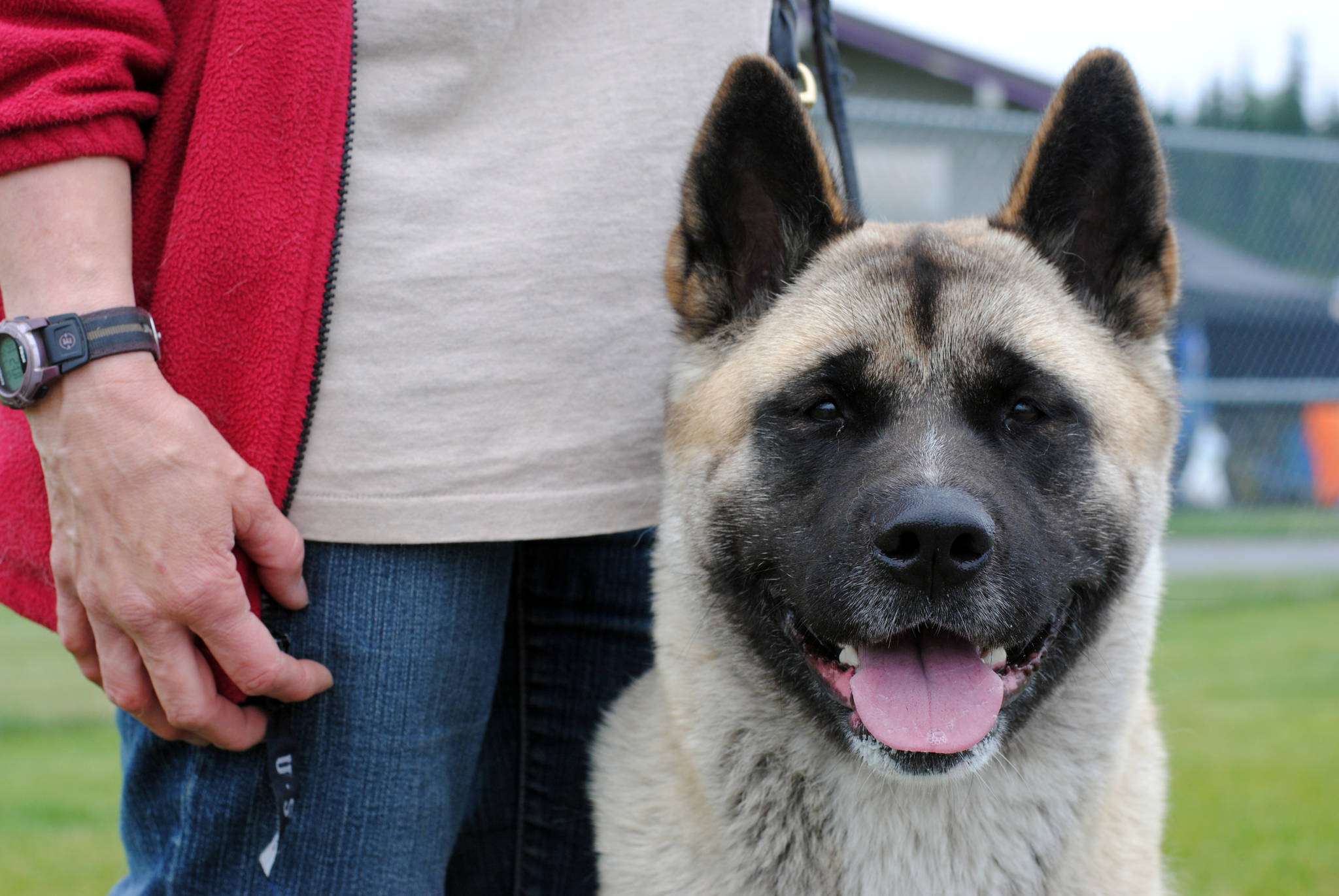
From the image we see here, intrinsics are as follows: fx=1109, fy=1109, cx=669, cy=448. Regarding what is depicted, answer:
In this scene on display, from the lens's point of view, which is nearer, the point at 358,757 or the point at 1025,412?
the point at 358,757

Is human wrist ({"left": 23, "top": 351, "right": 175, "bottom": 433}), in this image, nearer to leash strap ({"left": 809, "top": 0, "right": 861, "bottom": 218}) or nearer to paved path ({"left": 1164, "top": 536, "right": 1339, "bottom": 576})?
leash strap ({"left": 809, "top": 0, "right": 861, "bottom": 218})

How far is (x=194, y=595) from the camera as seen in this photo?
1655 millimetres

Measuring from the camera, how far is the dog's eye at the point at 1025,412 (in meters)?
2.12

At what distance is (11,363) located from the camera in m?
1.60

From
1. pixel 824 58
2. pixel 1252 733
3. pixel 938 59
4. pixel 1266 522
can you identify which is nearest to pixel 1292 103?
pixel 938 59

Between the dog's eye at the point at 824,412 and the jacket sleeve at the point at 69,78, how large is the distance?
1.26 metres

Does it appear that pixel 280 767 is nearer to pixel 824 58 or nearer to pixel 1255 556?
pixel 824 58

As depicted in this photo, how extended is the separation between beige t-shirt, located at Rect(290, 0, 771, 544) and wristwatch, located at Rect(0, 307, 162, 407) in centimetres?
34

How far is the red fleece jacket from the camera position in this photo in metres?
1.78

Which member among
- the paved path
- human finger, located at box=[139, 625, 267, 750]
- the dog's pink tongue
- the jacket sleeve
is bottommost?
the paved path

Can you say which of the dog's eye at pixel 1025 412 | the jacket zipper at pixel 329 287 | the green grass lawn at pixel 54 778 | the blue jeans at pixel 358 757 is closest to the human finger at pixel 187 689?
the blue jeans at pixel 358 757

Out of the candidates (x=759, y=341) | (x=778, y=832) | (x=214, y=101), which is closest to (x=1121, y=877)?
(x=778, y=832)

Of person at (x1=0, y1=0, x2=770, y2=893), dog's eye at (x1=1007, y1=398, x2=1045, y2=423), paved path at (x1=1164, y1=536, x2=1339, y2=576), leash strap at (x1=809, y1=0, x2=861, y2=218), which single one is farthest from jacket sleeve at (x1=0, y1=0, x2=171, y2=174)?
paved path at (x1=1164, y1=536, x2=1339, y2=576)

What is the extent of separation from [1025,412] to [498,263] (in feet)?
3.39
